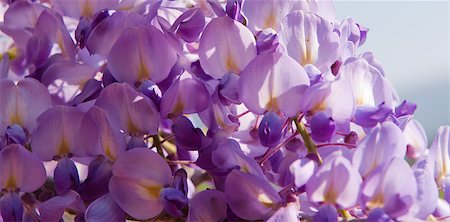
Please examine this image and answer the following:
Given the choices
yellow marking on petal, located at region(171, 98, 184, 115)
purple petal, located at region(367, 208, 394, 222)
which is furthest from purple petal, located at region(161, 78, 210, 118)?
purple petal, located at region(367, 208, 394, 222)

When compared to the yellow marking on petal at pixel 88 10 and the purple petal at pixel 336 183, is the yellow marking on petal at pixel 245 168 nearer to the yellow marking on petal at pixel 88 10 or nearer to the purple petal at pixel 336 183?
the purple petal at pixel 336 183

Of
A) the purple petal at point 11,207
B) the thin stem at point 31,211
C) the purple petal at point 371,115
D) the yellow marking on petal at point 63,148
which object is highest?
the purple petal at point 371,115

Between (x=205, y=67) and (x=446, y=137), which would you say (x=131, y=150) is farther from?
(x=446, y=137)

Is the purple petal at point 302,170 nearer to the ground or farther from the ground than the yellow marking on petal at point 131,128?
farther from the ground

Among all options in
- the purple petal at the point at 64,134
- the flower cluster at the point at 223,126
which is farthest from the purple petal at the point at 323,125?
the purple petal at the point at 64,134

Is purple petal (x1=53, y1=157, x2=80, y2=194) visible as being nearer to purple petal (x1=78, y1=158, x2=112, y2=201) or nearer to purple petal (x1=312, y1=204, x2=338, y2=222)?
purple petal (x1=78, y1=158, x2=112, y2=201)

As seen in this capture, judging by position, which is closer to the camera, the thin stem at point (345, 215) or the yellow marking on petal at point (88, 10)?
the thin stem at point (345, 215)
